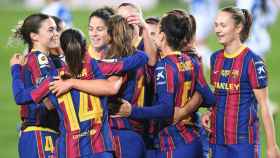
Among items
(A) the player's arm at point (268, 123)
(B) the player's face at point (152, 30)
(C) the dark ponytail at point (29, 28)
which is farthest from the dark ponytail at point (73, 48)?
(A) the player's arm at point (268, 123)

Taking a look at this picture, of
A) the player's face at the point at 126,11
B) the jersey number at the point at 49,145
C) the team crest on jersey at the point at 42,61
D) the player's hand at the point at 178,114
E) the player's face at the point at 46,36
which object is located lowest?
the jersey number at the point at 49,145

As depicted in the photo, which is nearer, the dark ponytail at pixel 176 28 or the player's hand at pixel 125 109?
the player's hand at pixel 125 109

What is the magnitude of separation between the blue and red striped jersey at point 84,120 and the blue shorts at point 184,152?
1.85 ft

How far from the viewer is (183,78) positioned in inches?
295

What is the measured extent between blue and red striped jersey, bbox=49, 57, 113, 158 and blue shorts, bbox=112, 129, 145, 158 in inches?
10.9

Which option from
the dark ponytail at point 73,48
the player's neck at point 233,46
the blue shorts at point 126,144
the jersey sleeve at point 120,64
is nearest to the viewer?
the dark ponytail at point 73,48

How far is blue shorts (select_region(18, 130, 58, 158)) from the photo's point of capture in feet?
25.2

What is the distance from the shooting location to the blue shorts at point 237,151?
7535 mm

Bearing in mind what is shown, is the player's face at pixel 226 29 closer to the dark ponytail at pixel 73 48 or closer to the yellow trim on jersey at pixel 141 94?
the yellow trim on jersey at pixel 141 94

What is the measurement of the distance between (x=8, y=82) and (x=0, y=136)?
5933 mm

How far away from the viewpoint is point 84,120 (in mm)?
7141

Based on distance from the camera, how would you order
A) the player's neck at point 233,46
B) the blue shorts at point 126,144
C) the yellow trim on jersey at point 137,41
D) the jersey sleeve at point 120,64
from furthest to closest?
the yellow trim on jersey at point 137,41 → the player's neck at point 233,46 → the blue shorts at point 126,144 → the jersey sleeve at point 120,64

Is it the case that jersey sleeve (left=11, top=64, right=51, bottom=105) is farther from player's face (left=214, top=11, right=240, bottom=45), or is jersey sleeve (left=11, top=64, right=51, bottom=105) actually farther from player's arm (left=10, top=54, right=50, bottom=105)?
player's face (left=214, top=11, right=240, bottom=45)

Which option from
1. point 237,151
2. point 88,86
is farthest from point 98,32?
point 237,151
